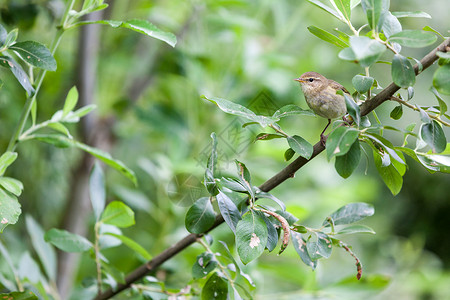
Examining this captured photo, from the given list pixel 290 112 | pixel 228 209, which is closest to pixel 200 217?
pixel 228 209

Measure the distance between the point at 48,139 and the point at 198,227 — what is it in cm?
26

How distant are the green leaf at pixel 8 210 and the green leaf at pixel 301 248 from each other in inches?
11.8

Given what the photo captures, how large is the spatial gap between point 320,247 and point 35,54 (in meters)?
0.38

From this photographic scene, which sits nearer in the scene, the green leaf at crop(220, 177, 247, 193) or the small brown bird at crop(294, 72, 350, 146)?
the green leaf at crop(220, 177, 247, 193)

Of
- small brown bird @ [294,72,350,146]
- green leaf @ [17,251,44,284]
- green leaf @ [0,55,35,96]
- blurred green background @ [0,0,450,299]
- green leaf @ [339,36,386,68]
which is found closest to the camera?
green leaf @ [339,36,386,68]

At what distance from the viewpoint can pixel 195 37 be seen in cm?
150

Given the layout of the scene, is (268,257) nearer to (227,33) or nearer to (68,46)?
(227,33)

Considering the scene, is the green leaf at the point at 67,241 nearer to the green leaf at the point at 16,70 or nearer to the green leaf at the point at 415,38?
the green leaf at the point at 16,70

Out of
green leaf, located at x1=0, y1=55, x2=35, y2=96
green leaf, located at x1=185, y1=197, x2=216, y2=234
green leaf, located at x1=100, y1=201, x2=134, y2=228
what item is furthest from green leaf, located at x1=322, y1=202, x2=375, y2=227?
green leaf, located at x1=0, y1=55, x2=35, y2=96

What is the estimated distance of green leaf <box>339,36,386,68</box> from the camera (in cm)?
40

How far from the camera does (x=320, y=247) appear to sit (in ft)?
1.69

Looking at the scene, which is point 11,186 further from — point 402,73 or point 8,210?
point 402,73

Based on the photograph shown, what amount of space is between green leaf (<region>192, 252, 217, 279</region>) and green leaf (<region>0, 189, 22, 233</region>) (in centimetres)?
20

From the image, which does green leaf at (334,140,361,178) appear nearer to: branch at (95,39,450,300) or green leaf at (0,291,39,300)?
branch at (95,39,450,300)
